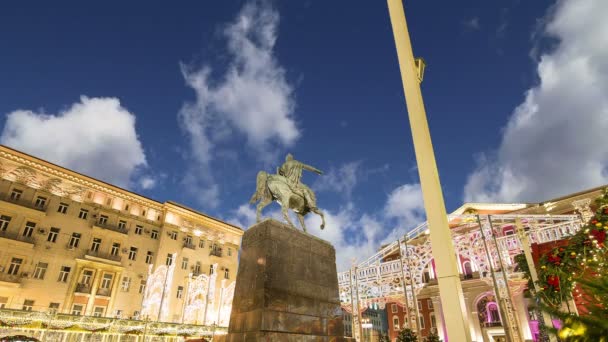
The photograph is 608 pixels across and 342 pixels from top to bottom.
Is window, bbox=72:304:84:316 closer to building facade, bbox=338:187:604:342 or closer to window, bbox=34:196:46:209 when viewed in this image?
window, bbox=34:196:46:209

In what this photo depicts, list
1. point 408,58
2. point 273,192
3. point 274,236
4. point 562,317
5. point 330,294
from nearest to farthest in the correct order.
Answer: point 562,317 → point 408,58 → point 274,236 → point 330,294 → point 273,192

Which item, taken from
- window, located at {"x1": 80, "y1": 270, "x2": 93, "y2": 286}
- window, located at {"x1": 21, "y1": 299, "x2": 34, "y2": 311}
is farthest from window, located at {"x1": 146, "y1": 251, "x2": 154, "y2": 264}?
window, located at {"x1": 21, "y1": 299, "x2": 34, "y2": 311}

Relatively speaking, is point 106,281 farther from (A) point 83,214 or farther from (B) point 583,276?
(B) point 583,276

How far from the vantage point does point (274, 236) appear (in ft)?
30.7

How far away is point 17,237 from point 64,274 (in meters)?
5.06

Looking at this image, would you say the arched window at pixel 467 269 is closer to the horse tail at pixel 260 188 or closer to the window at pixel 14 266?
the horse tail at pixel 260 188

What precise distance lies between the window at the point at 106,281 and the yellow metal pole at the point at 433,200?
37.8 meters

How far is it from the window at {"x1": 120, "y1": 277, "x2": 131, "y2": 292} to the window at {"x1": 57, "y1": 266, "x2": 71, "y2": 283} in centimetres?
483

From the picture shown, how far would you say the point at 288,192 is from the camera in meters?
11.3

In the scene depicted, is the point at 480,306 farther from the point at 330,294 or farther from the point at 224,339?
the point at 224,339

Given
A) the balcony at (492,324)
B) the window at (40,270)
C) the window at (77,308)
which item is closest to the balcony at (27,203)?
the window at (40,270)

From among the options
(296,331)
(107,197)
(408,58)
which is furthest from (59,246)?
(408,58)

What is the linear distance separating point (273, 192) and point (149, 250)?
31.5 m

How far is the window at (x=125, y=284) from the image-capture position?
3320 centimetres
